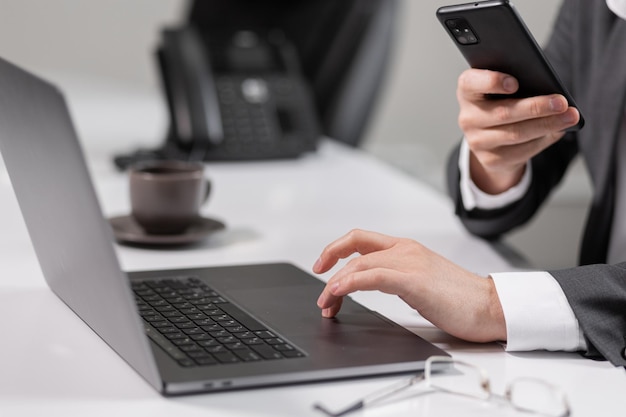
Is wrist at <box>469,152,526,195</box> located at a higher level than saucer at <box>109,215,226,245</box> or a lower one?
lower

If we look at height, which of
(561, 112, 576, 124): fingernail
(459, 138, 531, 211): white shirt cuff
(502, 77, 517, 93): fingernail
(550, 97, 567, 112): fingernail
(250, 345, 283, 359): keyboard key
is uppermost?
(502, 77, 517, 93): fingernail

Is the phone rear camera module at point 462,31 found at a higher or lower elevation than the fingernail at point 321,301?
higher

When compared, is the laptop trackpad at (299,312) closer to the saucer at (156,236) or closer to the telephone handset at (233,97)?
the saucer at (156,236)

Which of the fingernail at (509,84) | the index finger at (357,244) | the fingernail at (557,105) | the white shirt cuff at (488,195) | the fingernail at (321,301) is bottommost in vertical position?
the white shirt cuff at (488,195)

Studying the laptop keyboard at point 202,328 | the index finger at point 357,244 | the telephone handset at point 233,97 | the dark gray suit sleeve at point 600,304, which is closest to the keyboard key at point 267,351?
the laptop keyboard at point 202,328

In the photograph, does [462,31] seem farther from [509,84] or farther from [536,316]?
[536,316]

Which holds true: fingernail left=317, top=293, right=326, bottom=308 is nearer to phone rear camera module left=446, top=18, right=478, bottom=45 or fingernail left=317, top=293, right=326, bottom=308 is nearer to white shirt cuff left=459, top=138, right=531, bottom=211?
phone rear camera module left=446, top=18, right=478, bottom=45

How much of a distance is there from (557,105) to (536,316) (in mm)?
228

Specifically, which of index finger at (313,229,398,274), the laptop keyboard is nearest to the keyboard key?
the laptop keyboard

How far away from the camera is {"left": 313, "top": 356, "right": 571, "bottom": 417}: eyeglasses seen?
70cm

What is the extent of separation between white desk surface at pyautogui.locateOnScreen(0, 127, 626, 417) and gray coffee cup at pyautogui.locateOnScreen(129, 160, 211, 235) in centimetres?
4

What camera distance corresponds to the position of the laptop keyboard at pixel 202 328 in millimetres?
754

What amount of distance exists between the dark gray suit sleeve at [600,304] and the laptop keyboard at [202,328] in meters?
Result: 0.26

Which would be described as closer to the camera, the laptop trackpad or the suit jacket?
the laptop trackpad
